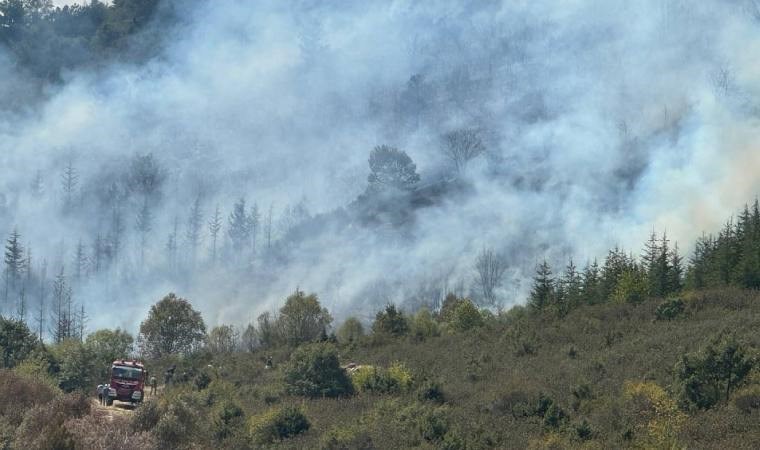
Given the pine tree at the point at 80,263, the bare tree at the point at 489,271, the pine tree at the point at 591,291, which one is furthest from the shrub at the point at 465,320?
the pine tree at the point at 80,263

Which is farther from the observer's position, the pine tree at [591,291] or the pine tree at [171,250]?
the pine tree at [171,250]

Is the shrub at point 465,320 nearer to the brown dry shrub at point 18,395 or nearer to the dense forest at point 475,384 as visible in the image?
the dense forest at point 475,384

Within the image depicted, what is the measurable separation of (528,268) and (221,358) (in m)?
95.9

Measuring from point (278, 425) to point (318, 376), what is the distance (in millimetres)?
10793

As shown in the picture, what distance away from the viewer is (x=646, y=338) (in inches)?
2116

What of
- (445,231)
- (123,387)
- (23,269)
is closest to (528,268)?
(445,231)

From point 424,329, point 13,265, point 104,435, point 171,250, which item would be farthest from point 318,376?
point 171,250

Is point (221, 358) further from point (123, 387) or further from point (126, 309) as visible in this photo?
point (126, 309)

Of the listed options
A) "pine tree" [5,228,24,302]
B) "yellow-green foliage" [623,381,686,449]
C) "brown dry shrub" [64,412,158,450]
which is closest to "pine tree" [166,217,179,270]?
"pine tree" [5,228,24,302]

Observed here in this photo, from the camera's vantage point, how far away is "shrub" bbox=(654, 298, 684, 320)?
60.3 metres

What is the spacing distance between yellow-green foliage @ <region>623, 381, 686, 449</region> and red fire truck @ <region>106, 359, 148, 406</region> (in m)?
31.9

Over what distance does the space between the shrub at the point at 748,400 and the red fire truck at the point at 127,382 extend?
120 ft

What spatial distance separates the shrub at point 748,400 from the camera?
36438 mm

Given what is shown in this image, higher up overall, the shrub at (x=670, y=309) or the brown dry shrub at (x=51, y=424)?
the shrub at (x=670, y=309)
